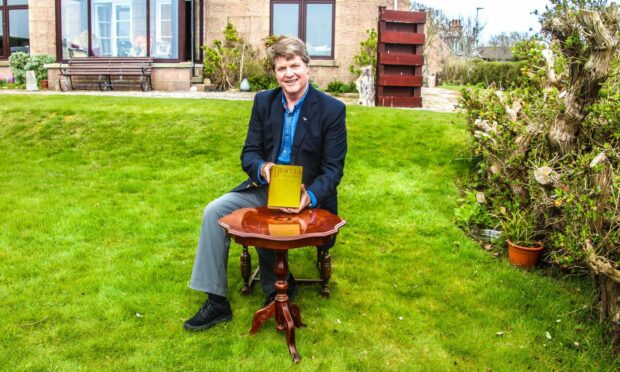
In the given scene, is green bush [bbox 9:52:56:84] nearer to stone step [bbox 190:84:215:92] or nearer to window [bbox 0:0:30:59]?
window [bbox 0:0:30:59]

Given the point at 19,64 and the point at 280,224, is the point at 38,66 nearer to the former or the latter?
the point at 19,64

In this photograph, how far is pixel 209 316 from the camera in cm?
387

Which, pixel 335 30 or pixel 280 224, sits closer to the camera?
pixel 280 224

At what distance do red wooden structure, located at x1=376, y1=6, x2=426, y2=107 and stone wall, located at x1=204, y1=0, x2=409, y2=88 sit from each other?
4.23 m

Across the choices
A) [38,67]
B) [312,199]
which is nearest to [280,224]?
[312,199]

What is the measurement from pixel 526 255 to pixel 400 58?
26.8ft

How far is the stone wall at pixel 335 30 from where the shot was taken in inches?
653

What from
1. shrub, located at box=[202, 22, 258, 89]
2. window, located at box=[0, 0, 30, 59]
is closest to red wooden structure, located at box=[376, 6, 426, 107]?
shrub, located at box=[202, 22, 258, 89]

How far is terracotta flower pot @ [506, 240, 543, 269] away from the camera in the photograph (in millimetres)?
4973

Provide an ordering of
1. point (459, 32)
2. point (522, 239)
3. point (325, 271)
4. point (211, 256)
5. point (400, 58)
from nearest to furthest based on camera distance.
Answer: point (211, 256) < point (325, 271) < point (522, 239) < point (400, 58) < point (459, 32)

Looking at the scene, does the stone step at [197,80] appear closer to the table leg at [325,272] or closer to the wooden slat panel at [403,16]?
the wooden slat panel at [403,16]

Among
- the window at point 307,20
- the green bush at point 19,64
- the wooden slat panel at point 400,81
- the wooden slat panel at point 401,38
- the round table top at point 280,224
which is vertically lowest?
the round table top at point 280,224

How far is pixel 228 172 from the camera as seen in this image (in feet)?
24.2

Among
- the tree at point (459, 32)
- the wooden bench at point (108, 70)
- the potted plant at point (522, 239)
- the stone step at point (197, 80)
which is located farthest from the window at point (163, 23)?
the tree at point (459, 32)
